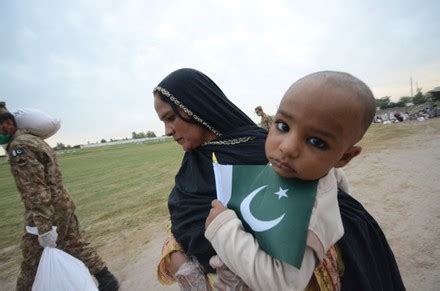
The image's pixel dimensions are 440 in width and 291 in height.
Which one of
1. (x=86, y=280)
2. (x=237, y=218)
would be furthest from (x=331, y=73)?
(x=86, y=280)

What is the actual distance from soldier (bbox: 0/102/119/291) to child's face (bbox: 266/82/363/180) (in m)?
2.92

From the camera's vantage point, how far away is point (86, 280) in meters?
2.72

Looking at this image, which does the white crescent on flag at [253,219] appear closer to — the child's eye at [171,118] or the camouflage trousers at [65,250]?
the child's eye at [171,118]

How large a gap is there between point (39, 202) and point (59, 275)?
2.81ft

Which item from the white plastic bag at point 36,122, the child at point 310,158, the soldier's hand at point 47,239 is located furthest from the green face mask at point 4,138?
the child at point 310,158

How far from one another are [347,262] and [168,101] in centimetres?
113

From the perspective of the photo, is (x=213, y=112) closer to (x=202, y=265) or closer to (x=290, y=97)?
(x=290, y=97)

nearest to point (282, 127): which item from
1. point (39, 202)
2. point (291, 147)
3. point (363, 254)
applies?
point (291, 147)

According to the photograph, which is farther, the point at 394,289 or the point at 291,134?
the point at 394,289

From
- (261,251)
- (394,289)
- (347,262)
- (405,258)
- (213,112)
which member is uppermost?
(213,112)

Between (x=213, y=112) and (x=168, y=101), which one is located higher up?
(x=168, y=101)

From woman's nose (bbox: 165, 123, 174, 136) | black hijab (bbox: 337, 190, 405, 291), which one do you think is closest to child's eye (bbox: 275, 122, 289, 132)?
black hijab (bbox: 337, 190, 405, 291)

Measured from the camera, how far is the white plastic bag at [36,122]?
3.46m

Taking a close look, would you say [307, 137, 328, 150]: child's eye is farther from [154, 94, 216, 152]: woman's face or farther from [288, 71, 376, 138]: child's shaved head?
[154, 94, 216, 152]: woman's face
